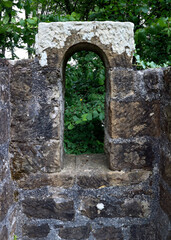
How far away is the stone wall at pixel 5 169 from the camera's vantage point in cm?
118

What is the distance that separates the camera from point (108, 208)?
1379 mm

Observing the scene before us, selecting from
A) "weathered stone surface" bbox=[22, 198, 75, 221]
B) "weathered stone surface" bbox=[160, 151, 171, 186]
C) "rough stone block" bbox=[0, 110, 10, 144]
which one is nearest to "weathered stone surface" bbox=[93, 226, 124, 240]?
"weathered stone surface" bbox=[22, 198, 75, 221]

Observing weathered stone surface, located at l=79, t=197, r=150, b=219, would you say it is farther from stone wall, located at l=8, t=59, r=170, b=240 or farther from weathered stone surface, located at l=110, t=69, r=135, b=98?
weathered stone surface, located at l=110, t=69, r=135, b=98

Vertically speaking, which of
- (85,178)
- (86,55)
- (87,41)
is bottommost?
(85,178)

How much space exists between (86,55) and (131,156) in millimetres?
1461

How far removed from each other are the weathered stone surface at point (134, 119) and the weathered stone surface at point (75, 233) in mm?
718

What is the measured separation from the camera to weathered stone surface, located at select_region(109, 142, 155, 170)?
1365 millimetres

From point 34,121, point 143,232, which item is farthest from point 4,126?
point 143,232

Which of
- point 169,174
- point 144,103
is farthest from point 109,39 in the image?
point 169,174

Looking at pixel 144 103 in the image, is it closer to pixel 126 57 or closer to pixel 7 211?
pixel 126 57

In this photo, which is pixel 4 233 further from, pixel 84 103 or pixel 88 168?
pixel 84 103

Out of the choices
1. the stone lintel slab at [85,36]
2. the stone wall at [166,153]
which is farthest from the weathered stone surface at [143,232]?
the stone lintel slab at [85,36]

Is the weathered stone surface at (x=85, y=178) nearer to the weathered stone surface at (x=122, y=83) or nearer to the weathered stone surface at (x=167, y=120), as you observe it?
the weathered stone surface at (x=167, y=120)

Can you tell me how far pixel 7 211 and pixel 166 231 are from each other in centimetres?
104
